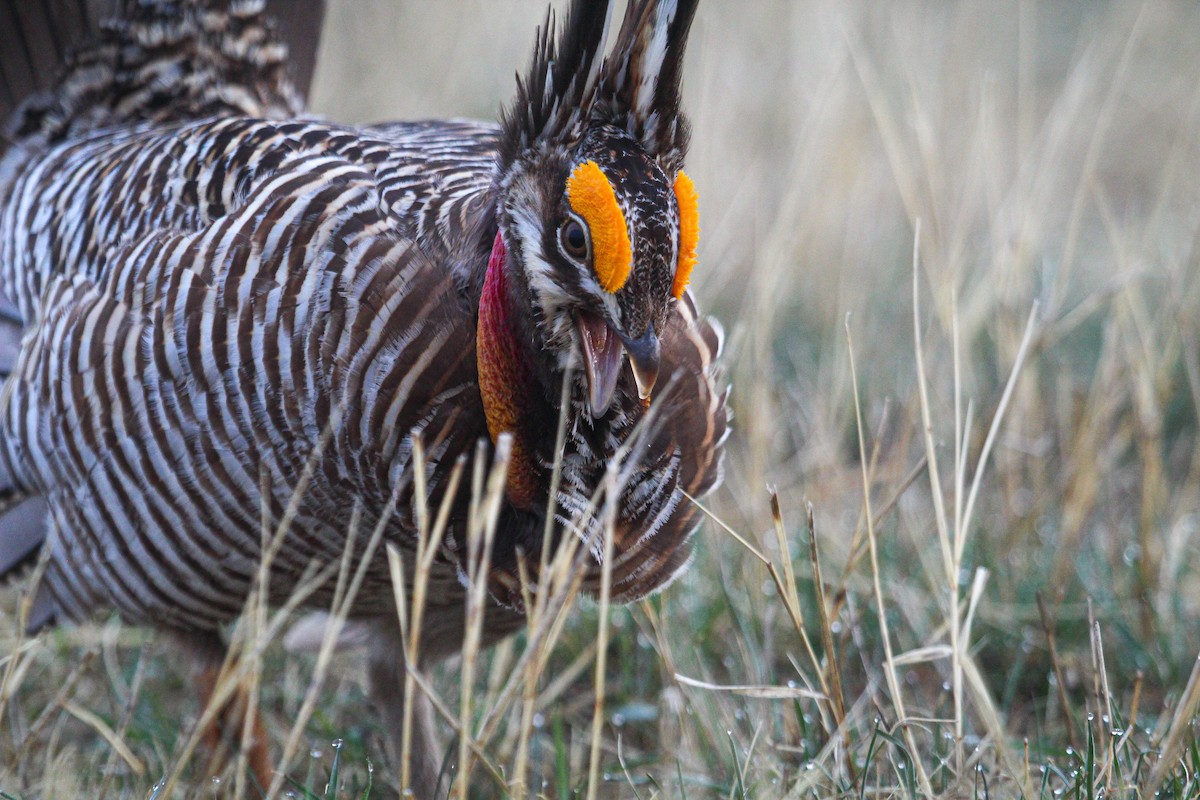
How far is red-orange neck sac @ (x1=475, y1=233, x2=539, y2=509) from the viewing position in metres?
2.14

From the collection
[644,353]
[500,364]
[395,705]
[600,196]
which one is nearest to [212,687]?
[395,705]

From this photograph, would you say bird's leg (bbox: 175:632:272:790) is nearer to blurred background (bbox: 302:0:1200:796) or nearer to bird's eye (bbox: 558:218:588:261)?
blurred background (bbox: 302:0:1200:796)

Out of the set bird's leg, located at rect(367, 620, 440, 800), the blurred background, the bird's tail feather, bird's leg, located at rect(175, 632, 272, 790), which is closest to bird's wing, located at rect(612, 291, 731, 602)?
the blurred background

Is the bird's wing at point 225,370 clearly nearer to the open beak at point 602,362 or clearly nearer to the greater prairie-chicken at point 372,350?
the greater prairie-chicken at point 372,350

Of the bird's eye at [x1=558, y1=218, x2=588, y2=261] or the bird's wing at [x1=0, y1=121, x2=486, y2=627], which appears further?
the bird's wing at [x1=0, y1=121, x2=486, y2=627]

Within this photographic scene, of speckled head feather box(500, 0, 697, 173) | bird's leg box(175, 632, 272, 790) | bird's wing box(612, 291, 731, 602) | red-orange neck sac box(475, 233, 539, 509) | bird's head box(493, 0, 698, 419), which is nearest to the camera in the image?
bird's head box(493, 0, 698, 419)

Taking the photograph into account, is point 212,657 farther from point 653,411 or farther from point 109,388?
point 653,411

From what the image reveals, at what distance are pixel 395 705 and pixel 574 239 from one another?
145 cm

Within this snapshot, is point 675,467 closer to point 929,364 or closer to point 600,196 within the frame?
point 600,196

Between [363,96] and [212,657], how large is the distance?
3.57 m

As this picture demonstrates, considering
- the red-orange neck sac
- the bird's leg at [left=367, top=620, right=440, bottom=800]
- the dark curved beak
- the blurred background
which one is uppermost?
the dark curved beak

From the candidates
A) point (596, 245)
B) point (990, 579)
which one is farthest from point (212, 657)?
point (990, 579)

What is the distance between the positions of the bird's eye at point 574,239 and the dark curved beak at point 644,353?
5.8 inches

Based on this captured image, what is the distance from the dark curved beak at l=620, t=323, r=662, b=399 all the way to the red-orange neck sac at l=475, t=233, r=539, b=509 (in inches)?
11.0
